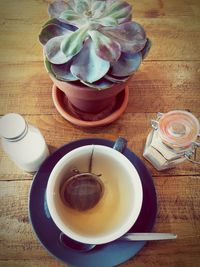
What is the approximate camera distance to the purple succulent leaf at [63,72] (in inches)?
16.4

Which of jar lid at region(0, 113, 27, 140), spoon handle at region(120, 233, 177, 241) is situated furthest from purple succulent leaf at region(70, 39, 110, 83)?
spoon handle at region(120, 233, 177, 241)

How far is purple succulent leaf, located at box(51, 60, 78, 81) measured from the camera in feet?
1.37

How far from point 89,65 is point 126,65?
52mm

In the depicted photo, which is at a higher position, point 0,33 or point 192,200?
point 0,33

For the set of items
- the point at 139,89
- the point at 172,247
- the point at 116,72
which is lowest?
the point at 172,247

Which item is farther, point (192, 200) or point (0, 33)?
point (0, 33)

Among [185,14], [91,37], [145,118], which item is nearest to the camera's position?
[91,37]

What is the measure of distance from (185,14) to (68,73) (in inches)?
14.4

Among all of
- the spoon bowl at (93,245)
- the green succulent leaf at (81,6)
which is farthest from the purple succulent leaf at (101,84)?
the spoon bowl at (93,245)

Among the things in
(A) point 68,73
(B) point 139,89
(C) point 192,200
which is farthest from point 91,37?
(C) point 192,200

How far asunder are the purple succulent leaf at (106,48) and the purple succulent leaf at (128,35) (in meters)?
0.02

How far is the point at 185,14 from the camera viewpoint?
65 cm

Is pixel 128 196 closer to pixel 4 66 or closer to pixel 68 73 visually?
pixel 68 73

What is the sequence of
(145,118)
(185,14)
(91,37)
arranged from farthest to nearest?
(185,14)
(145,118)
(91,37)
